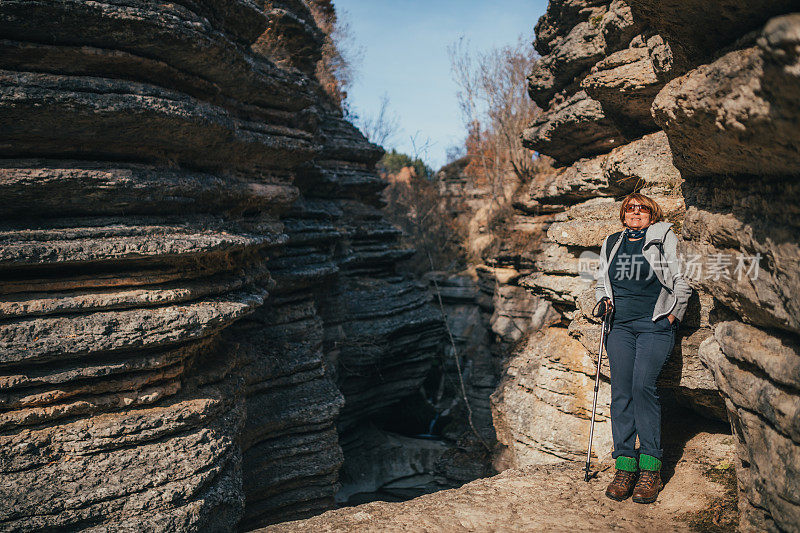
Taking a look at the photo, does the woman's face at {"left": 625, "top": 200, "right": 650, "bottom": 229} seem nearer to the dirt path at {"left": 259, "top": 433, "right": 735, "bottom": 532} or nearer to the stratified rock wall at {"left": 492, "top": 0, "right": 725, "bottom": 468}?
the stratified rock wall at {"left": 492, "top": 0, "right": 725, "bottom": 468}

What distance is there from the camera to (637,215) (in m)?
4.49

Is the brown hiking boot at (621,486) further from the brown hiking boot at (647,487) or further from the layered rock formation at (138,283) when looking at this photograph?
the layered rock formation at (138,283)

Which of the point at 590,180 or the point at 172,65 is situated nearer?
the point at 172,65

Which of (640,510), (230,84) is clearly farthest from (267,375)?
(640,510)

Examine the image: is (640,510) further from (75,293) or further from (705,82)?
(75,293)

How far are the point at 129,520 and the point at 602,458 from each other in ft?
16.5

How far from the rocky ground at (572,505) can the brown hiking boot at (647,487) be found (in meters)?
0.07

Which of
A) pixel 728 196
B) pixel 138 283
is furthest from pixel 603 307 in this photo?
pixel 138 283

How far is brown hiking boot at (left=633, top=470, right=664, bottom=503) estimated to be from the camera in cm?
409

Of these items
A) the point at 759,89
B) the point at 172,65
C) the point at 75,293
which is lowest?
the point at 75,293

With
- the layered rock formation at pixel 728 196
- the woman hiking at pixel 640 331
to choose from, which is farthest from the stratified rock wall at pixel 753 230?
the woman hiking at pixel 640 331

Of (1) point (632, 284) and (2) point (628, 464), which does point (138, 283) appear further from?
(2) point (628, 464)

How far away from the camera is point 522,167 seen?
63.7 feet

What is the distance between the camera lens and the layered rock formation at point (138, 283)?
4.86 m
